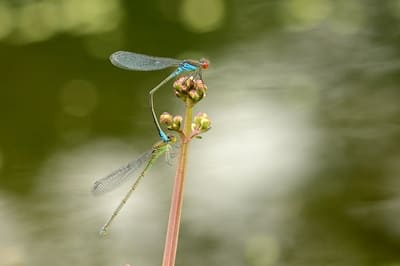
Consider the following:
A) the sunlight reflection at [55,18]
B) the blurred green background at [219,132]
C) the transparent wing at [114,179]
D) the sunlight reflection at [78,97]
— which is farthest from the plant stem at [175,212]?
the sunlight reflection at [55,18]

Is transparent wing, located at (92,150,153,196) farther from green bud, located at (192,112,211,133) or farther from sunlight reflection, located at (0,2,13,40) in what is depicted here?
sunlight reflection, located at (0,2,13,40)

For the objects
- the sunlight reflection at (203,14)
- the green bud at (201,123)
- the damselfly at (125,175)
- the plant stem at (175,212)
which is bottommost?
the plant stem at (175,212)

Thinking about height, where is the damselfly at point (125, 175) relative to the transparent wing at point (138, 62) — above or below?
below

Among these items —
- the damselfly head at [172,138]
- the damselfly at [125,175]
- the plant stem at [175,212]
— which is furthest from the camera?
the damselfly at [125,175]

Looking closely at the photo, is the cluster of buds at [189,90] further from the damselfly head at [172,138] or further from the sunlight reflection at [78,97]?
the sunlight reflection at [78,97]

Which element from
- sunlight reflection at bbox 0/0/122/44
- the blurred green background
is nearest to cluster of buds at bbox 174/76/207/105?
the blurred green background

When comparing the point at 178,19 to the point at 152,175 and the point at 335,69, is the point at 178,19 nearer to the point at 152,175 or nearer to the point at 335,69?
the point at 335,69

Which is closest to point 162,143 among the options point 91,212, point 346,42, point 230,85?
point 91,212
